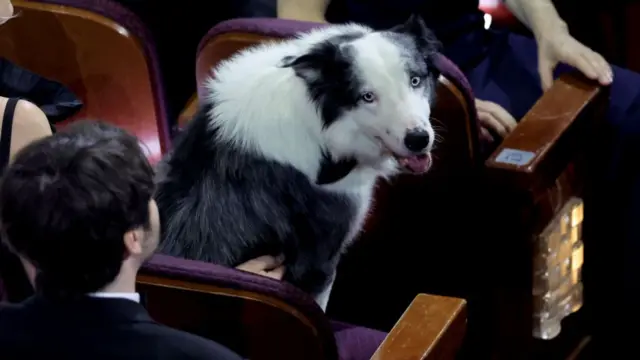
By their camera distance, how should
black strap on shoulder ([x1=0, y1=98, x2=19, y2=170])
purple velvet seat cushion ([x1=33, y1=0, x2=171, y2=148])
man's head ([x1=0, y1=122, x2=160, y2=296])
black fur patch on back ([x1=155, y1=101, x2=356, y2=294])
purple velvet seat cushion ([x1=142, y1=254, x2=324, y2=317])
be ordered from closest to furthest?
man's head ([x1=0, y1=122, x2=160, y2=296]) < purple velvet seat cushion ([x1=142, y1=254, x2=324, y2=317]) < black strap on shoulder ([x1=0, y1=98, x2=19, y2=170]) < black fur patch on back ([x1=155, y1=101, x2=356, y2=294]) < purple velvet seat cushion ([x1=33, y1=0, x2=171, y2=148])

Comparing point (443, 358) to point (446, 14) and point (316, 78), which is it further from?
point (446, 14)

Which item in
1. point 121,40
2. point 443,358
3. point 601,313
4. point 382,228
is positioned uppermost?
point 121,40

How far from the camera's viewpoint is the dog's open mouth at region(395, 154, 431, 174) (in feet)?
4.41

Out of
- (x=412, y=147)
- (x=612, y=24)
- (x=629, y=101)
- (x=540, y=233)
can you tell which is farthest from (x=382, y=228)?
(x=612, y=24)

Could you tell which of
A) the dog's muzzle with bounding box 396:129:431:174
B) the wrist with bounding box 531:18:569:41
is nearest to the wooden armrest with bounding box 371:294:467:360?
the dog's muzzle with bounding box 396:129:431:174

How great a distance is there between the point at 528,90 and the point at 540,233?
1.08 feet

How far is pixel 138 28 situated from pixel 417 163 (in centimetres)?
62

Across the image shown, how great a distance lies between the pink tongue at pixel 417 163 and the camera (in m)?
1.35

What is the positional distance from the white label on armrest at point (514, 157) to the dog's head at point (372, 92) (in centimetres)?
14

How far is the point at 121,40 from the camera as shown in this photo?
1.72 m

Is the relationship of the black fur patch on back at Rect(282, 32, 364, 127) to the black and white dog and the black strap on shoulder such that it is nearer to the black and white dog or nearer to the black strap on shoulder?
the black and white dog

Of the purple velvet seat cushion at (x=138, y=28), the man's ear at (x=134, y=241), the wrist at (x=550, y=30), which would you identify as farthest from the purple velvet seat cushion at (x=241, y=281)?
the wrist at (x=550, y=30)

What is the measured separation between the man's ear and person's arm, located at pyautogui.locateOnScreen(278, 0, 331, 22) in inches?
35.1

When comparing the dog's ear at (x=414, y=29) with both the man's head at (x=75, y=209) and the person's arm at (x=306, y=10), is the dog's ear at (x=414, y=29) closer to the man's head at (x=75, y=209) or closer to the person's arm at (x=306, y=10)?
the person's arm at (x=306, y=10)
